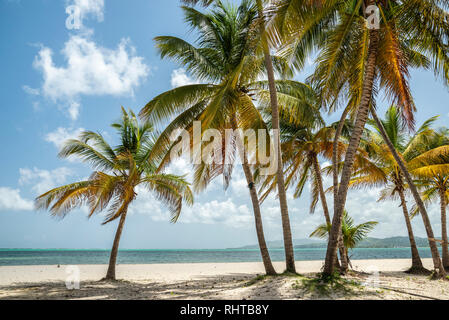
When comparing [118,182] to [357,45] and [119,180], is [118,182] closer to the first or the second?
[119,180]

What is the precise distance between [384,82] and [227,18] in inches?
224

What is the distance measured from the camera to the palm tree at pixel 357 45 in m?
7.23

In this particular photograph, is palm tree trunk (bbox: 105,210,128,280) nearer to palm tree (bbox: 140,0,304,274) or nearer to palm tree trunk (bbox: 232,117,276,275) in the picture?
palm tree (bbox: 140,0,304,274)

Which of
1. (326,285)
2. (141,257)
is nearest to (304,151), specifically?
(326,285)

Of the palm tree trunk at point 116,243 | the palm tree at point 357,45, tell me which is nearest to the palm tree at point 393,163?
the palm tree at point 357,45

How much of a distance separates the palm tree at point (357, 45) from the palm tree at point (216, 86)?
1.75 m

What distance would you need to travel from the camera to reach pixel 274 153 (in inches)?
368

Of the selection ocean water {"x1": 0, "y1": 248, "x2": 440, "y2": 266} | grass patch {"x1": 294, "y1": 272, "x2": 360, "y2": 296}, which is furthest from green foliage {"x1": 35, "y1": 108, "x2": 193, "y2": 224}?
ocean water {"x1": 0, "y1": 248, "x2": 440, "y2": 266}

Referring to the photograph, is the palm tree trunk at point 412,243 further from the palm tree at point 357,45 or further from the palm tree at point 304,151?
the palm tree at point 357,45

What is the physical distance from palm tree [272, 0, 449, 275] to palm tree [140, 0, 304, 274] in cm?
175

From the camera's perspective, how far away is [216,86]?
1009 centimetres

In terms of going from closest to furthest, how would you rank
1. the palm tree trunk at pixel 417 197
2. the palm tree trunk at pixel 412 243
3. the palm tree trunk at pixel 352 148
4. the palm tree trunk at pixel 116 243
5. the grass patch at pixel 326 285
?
the grass patch at pixel 326 285
the palm tree trunk at pixel 352 148
the palm tree trunk at pixel 417 197
the palm tree trunk at pixel 116 243
the palm tree trunk at pixel 412 243
